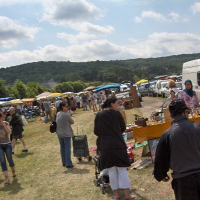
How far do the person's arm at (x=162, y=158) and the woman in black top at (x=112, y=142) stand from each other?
5.32 ft

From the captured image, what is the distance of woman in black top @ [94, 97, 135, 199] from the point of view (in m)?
4.74

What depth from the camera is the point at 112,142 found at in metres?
4.73

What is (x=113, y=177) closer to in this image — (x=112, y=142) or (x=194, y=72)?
(x=112, y=142)

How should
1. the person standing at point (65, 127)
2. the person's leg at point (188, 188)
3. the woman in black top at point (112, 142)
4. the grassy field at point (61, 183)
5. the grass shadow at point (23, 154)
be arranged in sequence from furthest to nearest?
the grass shadow at point (23, 154)
the person standing at point (65, 127)
the grassy field at point (61, 183)
the woman in black top at point (112, 142)
the person's leg at point (188, 188)

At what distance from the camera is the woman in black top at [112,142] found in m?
4.74

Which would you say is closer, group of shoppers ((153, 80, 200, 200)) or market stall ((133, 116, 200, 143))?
group of shoppers ((153, 80, 200, 200))

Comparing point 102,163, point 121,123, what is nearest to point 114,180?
point 102,163

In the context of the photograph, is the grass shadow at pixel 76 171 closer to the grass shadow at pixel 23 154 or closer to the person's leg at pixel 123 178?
the person's leg at pixel 123 178

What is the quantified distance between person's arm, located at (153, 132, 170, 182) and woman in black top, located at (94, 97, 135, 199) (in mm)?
1622

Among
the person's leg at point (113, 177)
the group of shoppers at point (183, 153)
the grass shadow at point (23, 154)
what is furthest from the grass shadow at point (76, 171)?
the group of shoppers at point (183, 153)

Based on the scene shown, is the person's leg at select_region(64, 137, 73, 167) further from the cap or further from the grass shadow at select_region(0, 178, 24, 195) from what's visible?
the cap

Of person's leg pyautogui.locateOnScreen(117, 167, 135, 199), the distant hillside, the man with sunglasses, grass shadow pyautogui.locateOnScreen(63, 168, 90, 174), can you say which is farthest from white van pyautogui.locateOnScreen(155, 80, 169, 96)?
the distant hillside

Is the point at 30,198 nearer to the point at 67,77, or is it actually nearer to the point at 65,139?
the point at 65,139

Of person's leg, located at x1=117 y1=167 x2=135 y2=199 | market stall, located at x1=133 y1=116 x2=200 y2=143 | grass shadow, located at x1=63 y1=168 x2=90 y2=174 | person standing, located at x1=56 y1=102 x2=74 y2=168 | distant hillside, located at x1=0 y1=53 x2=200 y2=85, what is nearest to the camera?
person's leg, located at x1=117 y1=167 x2=135 y2=199
